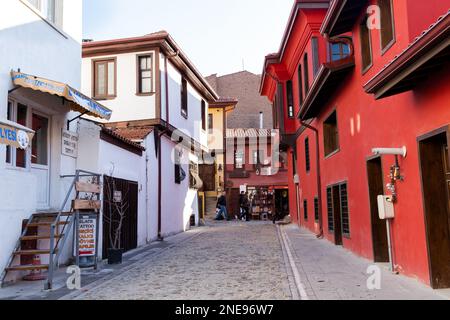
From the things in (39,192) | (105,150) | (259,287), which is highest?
(105,150)

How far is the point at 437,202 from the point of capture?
654 centimetres

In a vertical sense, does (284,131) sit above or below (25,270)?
above

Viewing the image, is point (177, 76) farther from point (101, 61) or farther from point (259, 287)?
point (259, 287)

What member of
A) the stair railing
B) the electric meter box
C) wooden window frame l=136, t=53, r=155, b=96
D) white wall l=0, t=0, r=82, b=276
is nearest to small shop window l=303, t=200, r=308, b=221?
wooden window frame l=136, t=53, r=155, b=96

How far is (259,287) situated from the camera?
7.25 metres

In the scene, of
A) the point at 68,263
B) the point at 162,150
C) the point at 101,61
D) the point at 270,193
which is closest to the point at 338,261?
the point at 68,263

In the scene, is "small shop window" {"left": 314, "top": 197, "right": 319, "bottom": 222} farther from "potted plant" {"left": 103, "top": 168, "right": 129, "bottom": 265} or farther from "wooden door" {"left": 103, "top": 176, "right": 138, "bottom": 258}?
"potted plant" {"left": 103, "top": 168, "right": 129, "bottom": 265}

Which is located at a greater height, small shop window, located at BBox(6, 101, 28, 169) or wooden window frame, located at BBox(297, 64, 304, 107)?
wooden window frame, located at BBox(297, 64, 304, 107)

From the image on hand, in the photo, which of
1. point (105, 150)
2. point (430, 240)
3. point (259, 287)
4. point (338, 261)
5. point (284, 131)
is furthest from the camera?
point (284, 131)

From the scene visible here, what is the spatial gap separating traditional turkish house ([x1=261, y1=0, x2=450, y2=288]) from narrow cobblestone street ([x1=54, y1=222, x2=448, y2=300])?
1.83ft

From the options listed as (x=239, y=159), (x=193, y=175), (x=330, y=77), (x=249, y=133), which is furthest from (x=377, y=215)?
(x=249, y=133)

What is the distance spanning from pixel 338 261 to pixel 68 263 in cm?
577

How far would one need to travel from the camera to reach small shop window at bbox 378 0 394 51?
8.19 m

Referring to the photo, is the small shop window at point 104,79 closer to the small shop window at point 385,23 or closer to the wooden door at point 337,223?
the wooden door at point 337,223
